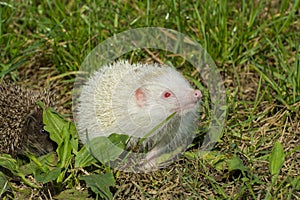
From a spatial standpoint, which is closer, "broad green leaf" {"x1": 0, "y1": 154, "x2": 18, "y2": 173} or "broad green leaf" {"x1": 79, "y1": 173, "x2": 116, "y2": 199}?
"broad green leaf" {"x1": 79, "y1": 173, "x2": 116, "y2": 199}

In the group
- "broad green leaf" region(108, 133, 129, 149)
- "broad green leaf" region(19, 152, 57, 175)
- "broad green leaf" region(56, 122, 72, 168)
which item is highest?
"broad green leaf" region(108, 133, 129, 149)

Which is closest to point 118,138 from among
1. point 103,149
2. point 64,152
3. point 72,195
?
point 103,149

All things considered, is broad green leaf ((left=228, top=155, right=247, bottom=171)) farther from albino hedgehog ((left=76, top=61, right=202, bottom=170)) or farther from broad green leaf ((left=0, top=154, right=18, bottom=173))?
broad green leaf ((left=0, top=154, right=18, bottom=173))

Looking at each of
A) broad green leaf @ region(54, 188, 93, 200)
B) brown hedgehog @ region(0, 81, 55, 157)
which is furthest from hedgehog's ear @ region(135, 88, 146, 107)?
brown hedgehog @ region(0, 81, 55, 157)

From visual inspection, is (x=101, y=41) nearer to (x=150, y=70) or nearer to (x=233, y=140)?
(x=150, y=70)

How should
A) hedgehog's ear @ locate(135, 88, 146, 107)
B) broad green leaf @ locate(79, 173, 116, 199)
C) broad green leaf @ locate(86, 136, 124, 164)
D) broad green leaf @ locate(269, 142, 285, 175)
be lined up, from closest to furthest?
1. broad green leaf @ locate(79, 173, 116, 199)
2. broad green leaf @ locate(269, 142, 285, 175)
3. broad green leaf @ locate(86, 136, 124, 164)
4. hedgehog's ear @ locate(135, 88, 146, 107)

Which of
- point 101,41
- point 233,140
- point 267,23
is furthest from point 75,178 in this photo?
point 267,23
